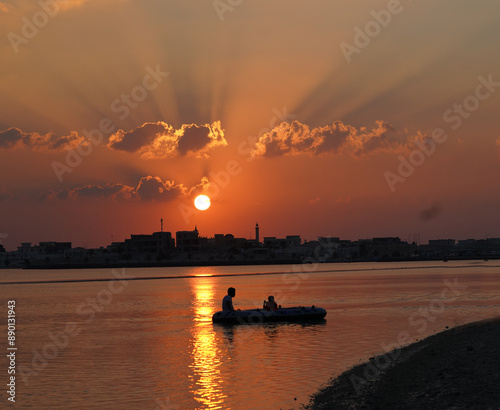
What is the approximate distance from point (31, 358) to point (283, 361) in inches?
552

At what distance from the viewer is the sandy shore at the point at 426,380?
66.0ft

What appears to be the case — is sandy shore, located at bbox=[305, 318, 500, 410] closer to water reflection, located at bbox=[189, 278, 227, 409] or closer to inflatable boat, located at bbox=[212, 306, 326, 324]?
water reflection, located at bbox=[189, 278, 227, 409]

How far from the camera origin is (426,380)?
77.4ft

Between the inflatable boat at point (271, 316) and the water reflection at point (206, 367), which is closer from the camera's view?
the water reflection at point (206, 367)

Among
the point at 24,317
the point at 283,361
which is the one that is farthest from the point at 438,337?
the point at 24,317

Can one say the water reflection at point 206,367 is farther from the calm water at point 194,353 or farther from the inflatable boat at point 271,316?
the inflatable boat at point 271,316

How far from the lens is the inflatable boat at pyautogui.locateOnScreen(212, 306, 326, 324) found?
5041 cm

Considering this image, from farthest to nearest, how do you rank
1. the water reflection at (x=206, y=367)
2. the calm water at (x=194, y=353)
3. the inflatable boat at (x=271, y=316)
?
the inflatable boat at (x=271, y=316) → the calm water at (x=194, y=353) → the water reflection at (x=206, y=367)

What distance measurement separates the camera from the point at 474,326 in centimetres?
3869

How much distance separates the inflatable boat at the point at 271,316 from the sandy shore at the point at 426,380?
59.3ft

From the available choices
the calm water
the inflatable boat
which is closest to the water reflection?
the calm water

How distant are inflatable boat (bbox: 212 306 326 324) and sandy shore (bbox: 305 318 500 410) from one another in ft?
59.3

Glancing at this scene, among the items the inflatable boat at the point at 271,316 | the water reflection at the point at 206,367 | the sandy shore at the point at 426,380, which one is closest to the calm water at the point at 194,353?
the water reflection at the point at 206,367

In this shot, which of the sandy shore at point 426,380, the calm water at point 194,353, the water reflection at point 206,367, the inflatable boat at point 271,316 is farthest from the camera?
the inflatable boat at point 271,316
